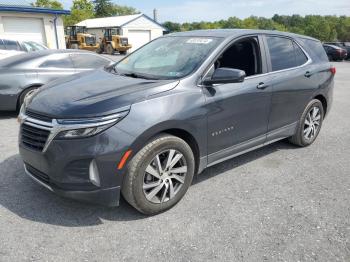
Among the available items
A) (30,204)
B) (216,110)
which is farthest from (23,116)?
(216,110)

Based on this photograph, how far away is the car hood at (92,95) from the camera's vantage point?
278cm

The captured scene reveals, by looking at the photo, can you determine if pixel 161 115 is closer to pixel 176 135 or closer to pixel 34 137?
pixel 176 135

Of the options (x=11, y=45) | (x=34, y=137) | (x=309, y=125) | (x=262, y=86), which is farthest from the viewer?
(x=11, y=45)

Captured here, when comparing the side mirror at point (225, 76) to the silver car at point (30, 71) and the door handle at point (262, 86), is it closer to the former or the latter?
the door handle at point (262, 86)

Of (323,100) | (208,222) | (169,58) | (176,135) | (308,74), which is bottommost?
(208,222)

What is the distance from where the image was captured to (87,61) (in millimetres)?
7336

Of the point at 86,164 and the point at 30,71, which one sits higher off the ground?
the point at 30,71

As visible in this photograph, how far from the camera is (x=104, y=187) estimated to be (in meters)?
2.81

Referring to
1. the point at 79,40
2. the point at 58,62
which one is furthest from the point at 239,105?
the point at 79,40

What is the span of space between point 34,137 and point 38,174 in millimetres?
373

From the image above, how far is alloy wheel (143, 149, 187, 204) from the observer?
308cm

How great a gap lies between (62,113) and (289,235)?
2314mm

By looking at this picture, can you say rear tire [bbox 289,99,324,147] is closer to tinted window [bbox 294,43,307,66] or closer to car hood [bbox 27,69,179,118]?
tinted window [bbox 294,43,307,66]

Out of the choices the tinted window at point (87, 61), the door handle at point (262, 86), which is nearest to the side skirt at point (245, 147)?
the door handle at point (262, 86)
